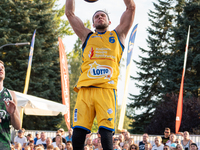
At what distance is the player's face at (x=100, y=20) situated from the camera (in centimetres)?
429

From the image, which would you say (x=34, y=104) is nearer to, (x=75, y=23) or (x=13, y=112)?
(x=75, y=23)

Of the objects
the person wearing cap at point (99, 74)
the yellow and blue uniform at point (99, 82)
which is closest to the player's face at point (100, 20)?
the person wearing cap at point (99, 74)

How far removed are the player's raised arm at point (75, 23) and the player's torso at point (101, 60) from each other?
0.39 feet

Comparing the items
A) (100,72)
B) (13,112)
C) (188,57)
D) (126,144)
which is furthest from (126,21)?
(188,57)

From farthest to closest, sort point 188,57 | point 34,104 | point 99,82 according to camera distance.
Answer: point 188,57 < point 34,104 < point 99,82

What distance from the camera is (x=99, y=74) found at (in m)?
4.07

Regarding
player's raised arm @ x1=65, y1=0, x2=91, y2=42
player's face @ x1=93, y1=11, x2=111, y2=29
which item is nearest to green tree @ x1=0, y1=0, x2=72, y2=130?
player's raised arm @ x1=65, y1=0, x2=91, y2=42

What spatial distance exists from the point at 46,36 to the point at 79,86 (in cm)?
2678

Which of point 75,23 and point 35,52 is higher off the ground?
→ point 35,52

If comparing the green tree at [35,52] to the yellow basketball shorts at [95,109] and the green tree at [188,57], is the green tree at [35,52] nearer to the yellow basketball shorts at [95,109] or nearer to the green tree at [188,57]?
the green tree at [188,57]

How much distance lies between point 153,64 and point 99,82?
28.6m

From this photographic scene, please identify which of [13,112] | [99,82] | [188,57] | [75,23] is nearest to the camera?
[13,112]

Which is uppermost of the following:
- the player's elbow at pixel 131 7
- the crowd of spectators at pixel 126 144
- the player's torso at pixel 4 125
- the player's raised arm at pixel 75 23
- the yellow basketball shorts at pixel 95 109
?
the player's elbow at pixel 131 7

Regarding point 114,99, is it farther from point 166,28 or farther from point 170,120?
point 166,28
